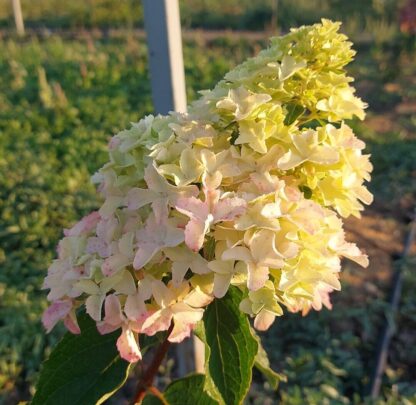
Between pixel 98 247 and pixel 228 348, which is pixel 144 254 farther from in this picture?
pixel 228 348

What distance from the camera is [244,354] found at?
106cm

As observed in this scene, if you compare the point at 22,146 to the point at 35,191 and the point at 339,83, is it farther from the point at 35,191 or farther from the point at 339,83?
the point at 339,83

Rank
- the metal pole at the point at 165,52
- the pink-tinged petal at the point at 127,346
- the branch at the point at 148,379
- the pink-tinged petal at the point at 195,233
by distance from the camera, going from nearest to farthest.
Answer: the pink-tinged petal at the point at 195,233 < the pink-tinged petal at the point at 127,346 < the branch at the point at 148,379 < the metal pole at the point at 165,52

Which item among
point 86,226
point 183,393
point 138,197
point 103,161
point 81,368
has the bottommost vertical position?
point 103,161

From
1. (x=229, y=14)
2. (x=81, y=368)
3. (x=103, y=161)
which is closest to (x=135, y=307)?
(x=81, y=368)

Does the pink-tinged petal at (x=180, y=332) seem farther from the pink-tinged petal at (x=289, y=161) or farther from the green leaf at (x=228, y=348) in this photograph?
the pink-tinged petal at (x=289, y=161)

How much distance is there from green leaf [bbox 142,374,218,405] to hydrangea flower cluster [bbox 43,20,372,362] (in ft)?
1.06

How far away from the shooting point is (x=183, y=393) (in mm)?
1295

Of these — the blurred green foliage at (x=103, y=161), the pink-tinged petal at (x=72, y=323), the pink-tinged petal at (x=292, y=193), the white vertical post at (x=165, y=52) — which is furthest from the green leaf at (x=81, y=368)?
the blurred green foliage at (x=103, y=161)

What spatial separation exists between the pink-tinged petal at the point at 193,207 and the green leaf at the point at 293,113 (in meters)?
0.23

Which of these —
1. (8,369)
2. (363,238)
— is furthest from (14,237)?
(363,238)

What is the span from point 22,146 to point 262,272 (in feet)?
10.7

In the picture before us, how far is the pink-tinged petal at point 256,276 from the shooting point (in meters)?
0.88

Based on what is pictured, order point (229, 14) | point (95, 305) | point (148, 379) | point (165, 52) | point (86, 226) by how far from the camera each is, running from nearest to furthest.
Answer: point (95, 305) → point (86, 226) → point (148, 379) → point (165, 52) → point (229, 14)
